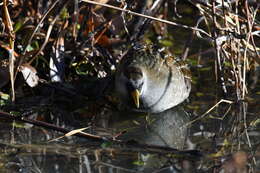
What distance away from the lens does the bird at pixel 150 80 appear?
4.62 metres

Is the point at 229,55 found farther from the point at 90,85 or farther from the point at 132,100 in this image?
the point at 90,85

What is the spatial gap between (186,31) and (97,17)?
1.41 meters

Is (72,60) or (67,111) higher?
(72,60)

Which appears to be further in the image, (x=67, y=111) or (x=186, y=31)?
(x=186, y=31)

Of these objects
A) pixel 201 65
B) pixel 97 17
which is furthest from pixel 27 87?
pixel 201 65

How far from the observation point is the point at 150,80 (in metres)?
4.79

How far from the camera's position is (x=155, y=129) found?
14.3ft

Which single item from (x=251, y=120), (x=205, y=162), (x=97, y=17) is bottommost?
(x=205, y=162)

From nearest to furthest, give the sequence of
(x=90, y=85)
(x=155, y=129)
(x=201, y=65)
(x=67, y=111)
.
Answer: (x=155, y=129) < (x=67, y=111) < (x=90, y=85) < (x=201, y=65)

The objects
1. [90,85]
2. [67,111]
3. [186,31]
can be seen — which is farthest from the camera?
[186,31]

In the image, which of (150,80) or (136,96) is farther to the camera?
(150,80)

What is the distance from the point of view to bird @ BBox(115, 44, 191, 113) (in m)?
4.62

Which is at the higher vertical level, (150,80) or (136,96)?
(150,80)

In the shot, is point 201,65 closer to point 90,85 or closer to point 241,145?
point 90,85
